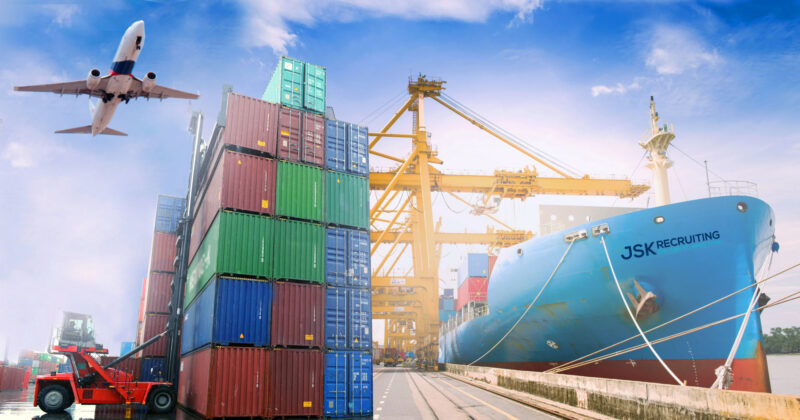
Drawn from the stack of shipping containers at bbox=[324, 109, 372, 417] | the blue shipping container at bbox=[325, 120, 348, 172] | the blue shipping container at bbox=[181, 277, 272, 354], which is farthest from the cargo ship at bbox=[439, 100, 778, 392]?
the blue shipping container at bbox=[181, 277, 272, 354]

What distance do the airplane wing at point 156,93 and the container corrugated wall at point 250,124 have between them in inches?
312

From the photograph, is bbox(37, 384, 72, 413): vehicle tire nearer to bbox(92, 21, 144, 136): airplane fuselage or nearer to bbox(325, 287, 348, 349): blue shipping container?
bbox(325, 287, 348, 349): blue shipping container

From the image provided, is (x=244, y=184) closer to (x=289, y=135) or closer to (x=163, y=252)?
(x=289, y=135)

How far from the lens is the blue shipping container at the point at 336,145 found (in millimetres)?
18031

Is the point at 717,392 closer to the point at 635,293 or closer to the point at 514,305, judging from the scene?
the point at 635,293

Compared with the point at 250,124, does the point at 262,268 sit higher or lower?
lower

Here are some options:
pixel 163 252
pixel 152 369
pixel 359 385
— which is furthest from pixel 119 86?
pixel 359 385

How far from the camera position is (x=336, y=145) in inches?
723

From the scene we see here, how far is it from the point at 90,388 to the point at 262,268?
6.38 metres

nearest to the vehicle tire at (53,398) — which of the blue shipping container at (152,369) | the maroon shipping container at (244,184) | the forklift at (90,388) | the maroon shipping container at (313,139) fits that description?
the forklift at (90,388)

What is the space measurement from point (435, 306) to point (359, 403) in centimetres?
2358

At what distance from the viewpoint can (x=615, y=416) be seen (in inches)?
427

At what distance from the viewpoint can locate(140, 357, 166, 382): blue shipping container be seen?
976 inches

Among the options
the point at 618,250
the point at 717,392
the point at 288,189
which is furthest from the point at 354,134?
the point at 717,392
